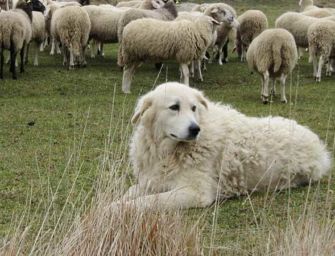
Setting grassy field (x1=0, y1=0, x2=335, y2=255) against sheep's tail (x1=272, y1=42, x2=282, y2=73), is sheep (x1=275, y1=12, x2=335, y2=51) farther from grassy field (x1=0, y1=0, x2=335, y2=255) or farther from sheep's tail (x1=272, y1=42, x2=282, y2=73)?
sheep's tail (x1=272, y1=42, x2=282, y2=73)

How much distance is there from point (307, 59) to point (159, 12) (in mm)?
5053

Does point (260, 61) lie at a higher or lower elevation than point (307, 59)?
higher

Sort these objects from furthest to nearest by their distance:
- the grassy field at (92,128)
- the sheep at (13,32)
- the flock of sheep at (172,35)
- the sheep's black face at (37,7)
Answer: the sheep's black face at (37,7) → the sheep at (13,32) → the flock of sheep at (172,35) → the grassy field at (92,128)

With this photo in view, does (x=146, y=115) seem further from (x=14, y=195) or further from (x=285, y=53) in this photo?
(x=285, y=53)

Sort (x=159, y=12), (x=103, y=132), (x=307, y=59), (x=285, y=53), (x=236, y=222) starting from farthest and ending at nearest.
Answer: (x=307, y=59) → (x=159, y=12) → (x=285, y=53) → (x=103, y=132) → (x=236, y=222)

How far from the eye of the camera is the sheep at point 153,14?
730 inches

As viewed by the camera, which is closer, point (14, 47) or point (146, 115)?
point (146, 115)

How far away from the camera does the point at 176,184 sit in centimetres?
662

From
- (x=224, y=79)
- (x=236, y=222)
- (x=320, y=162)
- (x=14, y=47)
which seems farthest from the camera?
(x=224, y=79)

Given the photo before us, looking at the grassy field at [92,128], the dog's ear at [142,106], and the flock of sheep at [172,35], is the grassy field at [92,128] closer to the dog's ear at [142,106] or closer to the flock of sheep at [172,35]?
the dog's ear at [142,106]

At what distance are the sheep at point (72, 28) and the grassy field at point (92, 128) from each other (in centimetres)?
60

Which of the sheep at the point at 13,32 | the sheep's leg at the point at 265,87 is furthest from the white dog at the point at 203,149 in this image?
the sheep at the point at 13,32

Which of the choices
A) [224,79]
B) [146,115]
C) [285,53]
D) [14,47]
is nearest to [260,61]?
[285,53]

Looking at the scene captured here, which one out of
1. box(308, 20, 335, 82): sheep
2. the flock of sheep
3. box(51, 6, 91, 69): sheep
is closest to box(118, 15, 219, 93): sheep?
the flock of sheep
